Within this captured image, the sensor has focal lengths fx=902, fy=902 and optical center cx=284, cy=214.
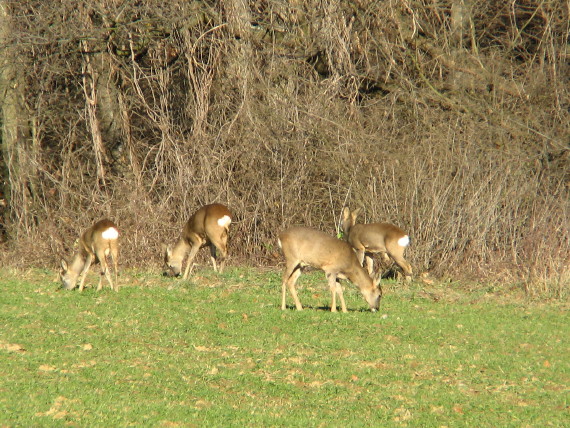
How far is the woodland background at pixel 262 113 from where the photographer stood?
52.0ft

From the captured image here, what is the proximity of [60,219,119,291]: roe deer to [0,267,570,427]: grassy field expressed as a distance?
1.43ft

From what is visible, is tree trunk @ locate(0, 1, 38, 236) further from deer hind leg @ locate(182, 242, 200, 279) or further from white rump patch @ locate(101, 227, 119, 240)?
white rump patch @ locate(101, 227, 119, 240)

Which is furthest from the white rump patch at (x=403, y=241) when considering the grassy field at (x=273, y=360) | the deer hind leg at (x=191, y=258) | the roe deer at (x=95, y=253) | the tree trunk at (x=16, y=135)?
the tree trunk at (x=16, y=135)

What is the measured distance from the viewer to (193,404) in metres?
7.03

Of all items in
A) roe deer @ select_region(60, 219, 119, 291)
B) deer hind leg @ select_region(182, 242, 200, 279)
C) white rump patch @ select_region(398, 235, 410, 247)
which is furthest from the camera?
deer hind leg @ select_region(182, 242, 200, 279)

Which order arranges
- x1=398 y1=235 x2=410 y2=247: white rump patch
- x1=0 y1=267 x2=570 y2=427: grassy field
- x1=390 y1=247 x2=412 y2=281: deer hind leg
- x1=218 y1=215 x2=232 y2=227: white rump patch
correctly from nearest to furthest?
1. x1=0 y1=267 x2=570 y2=427: grassy field
2. x1=398 y1=235 x2=410 y2=247: white rump patch
3. x1=390 y1=247 x2=412 y2=281: deer hind leg
4. x1=218 y1=215 x2=232 y2=227: white rump patch

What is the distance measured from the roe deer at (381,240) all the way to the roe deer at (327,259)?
259 centimetres

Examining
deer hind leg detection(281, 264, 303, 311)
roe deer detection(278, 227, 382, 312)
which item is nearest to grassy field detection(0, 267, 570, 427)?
deer hind leg detection(281, 264, 303, 311)

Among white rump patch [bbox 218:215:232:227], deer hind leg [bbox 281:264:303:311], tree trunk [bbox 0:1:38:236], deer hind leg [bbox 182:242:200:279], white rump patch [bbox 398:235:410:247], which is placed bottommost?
deer hind leg [bbox 182:242:200:279]

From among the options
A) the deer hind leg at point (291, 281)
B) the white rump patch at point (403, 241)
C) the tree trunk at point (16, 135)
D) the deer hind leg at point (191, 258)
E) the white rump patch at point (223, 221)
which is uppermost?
the tree trunk at point (16, 135)

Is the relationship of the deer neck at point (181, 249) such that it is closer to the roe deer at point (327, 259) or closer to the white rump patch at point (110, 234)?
the white rump patch at point (110, 234)

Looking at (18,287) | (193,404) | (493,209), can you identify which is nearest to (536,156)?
(493,209)

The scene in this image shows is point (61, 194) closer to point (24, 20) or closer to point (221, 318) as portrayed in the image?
point (24, 20)

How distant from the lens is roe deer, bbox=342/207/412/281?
13633 mm
